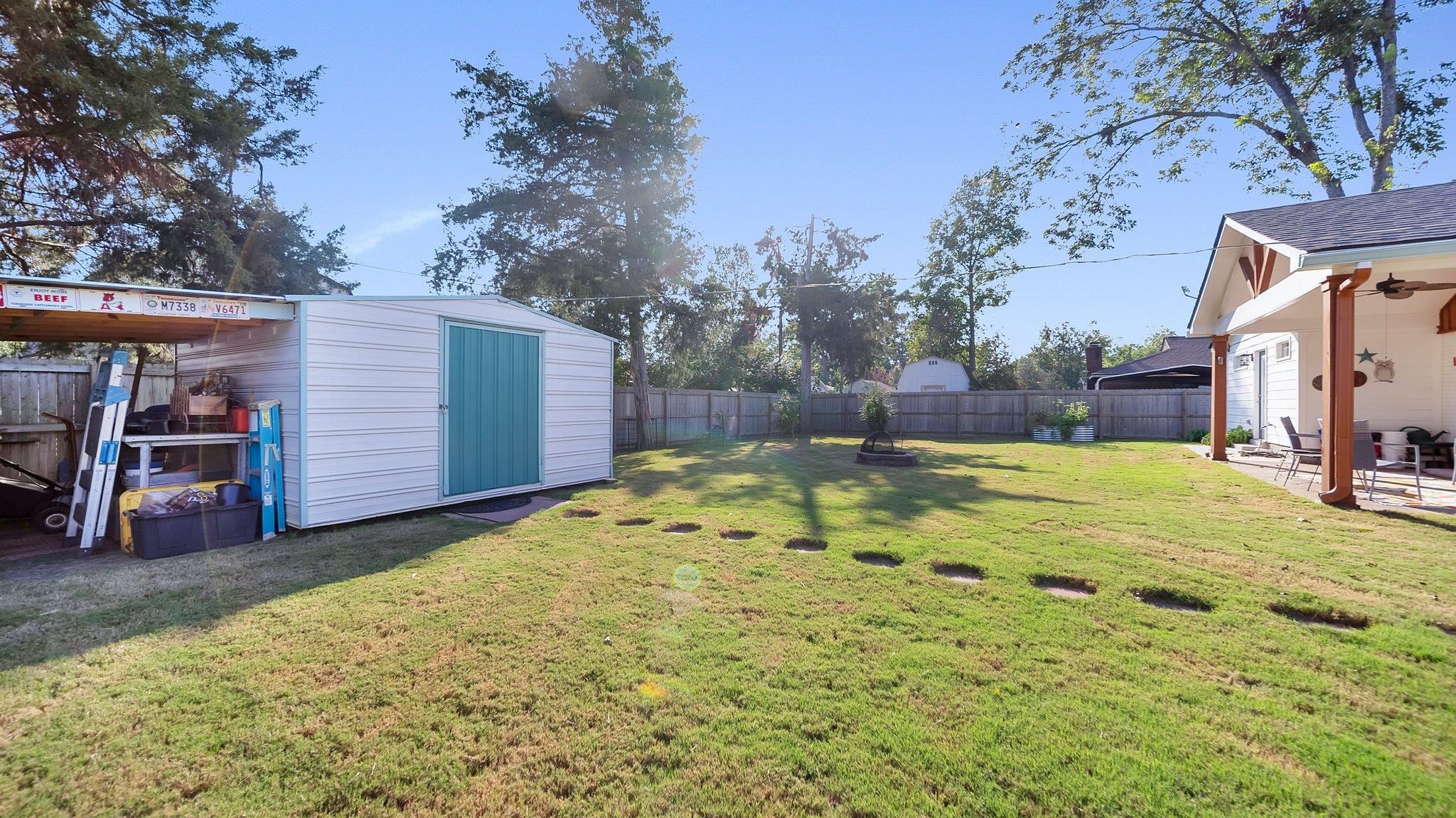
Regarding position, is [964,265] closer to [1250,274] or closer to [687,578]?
[1250,274]

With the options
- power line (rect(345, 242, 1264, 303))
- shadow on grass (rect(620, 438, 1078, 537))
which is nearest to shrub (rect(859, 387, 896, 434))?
shadow on grass (rect(620, 438, 1078, 537))

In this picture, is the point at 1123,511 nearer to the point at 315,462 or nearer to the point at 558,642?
the point at 558,642

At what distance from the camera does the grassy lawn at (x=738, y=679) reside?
184 cm

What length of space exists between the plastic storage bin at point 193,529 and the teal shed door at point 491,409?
1.87 m

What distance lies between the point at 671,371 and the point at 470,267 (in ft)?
42.5

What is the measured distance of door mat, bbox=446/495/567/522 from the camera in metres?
6.28

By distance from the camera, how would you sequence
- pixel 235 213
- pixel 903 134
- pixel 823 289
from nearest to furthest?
pixel 235 213 → pixel 903 134 → pixel 823 289

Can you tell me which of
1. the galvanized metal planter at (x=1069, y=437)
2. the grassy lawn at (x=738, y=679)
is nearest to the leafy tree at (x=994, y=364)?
the galvanized metal planter at (x=1069, y=437)

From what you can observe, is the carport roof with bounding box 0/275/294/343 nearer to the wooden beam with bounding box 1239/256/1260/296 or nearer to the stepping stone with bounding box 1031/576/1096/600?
the stepping stone with bounding box 1031/576/1096/600

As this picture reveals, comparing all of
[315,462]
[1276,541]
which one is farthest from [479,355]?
[1276,541]

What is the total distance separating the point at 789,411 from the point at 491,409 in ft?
45.5

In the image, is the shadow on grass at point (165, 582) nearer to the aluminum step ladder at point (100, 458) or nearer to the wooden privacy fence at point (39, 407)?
the aluminum step ladder at point (100, 458)

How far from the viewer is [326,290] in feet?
41.4

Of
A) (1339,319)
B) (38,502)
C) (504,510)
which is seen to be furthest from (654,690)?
(1339,319)
